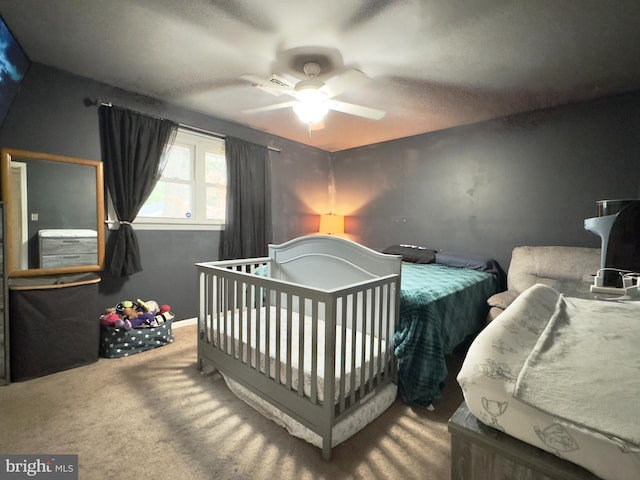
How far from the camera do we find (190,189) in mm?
3178

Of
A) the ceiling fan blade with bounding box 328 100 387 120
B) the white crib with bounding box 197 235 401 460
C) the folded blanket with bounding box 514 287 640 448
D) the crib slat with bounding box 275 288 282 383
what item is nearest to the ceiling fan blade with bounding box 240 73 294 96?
the ceiling fan blade with bounding box 328 100 387 120

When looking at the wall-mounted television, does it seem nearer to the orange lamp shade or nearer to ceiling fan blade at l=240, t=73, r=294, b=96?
ceiling fan blade at l=240, t=73, r=294, b=96

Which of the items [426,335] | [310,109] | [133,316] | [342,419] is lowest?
[342,419]

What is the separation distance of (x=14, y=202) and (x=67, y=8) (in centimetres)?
138

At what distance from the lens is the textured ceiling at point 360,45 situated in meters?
1.59

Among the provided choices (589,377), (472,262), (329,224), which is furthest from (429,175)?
(589,377)

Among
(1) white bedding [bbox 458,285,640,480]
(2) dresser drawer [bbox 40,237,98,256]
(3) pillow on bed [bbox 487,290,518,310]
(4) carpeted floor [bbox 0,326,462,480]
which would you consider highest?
(2) dresser drawer [bbox 40,237,98,256]

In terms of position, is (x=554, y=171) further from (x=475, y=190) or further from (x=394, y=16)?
(x=394, y=16)

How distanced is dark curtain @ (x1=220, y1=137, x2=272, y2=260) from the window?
5.5 inches

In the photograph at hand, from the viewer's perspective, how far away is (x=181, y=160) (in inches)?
123

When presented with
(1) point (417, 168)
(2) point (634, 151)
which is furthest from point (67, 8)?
(2) point (634, 151)

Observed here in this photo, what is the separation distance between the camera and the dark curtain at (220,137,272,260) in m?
3.32

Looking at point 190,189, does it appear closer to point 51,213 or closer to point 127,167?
point 127,167

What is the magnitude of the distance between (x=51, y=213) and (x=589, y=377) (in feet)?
10.3
